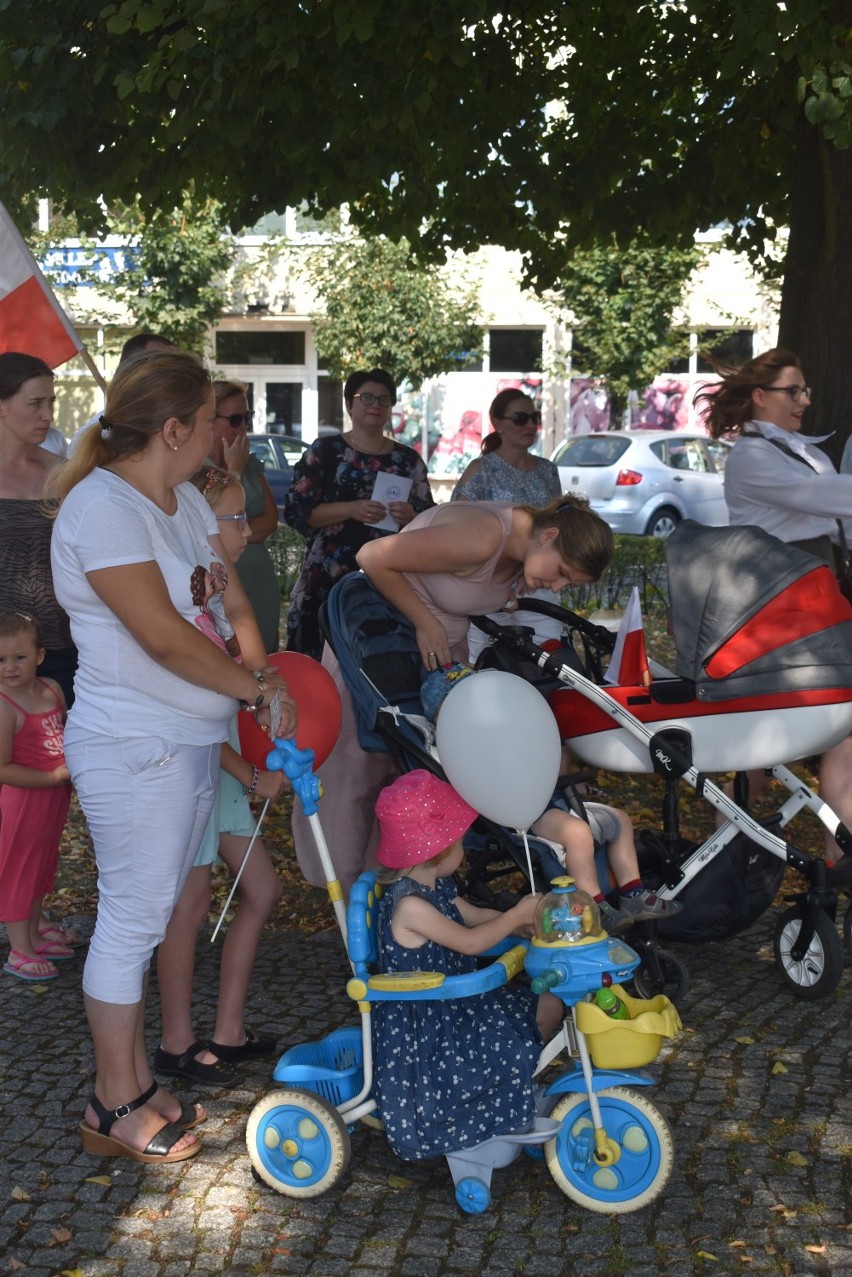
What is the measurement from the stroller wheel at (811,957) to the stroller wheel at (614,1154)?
1.56 metres

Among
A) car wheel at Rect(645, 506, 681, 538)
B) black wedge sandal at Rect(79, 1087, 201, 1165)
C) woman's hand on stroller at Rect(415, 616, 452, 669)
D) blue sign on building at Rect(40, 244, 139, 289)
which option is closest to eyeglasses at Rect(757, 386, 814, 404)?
woman's hand on stroller at Rect(415, 616, 452, 669)

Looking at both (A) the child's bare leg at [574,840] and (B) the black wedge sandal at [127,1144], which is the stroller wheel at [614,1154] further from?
(B) the black wedge sandal at [127,1144]

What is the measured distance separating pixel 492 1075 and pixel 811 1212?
2.81 ft

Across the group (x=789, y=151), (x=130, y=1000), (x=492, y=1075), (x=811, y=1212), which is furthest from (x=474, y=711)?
(x=789, y=151)

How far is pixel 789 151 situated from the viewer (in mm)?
8898

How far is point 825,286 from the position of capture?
7414mm

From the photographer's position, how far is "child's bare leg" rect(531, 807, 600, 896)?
173 inches

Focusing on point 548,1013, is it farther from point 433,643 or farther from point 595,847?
point 433,643

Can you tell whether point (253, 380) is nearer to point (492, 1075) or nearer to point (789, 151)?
point (789, 151)

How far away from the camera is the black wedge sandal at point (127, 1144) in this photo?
12.7 ft

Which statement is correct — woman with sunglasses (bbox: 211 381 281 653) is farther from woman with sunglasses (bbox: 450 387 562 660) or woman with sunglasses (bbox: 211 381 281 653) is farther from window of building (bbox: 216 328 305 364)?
window of building (bbox: 216 328 305 364)

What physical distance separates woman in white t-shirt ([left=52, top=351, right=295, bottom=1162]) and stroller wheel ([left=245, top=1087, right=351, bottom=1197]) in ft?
0.99

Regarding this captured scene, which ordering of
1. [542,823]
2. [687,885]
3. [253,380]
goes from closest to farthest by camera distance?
[542,823] → [687,885] → [253,380]

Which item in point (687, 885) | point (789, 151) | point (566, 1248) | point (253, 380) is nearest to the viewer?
point (566, 1248)
